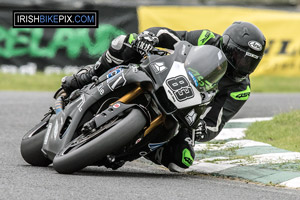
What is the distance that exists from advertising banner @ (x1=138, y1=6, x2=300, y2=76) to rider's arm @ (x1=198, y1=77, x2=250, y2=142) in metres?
9.30

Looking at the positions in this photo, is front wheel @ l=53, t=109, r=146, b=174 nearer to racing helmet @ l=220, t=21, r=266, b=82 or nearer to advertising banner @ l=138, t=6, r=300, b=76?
racing helmet @ l=220, t=21, r=266, b=82

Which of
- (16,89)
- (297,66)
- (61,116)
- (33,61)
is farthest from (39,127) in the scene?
(297,66)

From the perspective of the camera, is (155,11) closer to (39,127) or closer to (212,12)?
(212,12)

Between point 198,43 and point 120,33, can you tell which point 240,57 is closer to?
point 198,43

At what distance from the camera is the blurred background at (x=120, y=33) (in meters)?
15.6

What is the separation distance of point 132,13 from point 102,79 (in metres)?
10.3

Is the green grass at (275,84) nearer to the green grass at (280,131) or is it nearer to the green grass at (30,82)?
the green grass at (30,82)

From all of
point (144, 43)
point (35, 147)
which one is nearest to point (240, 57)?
point (144, 43)

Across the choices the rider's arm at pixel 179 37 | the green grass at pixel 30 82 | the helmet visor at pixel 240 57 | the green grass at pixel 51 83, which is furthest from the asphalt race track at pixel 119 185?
the green grass at pixel 51 83

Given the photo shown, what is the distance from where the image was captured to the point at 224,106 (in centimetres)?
667

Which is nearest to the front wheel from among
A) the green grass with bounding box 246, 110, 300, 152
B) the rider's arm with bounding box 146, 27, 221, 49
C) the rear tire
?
the rear tire

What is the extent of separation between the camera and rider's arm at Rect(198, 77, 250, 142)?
21.6 ft

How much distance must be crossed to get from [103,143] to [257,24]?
11312mm

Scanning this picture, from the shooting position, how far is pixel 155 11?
1609 cm
